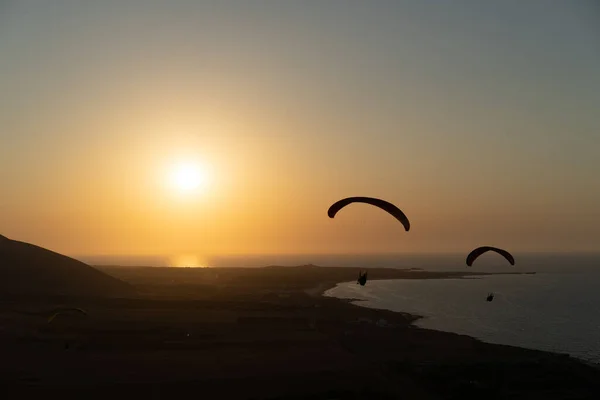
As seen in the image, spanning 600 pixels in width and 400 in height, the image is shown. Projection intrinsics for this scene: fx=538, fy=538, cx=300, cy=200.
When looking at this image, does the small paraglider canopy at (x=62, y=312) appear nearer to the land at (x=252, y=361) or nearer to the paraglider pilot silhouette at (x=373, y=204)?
the land at (x=252, y=361)

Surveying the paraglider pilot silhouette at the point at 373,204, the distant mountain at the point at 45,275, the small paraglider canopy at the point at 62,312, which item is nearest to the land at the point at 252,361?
the small paraglider canopy at the point at 62,312

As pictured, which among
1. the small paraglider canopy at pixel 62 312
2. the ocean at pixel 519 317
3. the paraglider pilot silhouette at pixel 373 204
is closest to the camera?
the paraglider pilot silhouette at pixel 373 204

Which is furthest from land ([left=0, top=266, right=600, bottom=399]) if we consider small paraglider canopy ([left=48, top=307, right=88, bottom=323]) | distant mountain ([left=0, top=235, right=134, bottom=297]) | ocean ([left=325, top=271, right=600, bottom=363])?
distant mountain ([left=0, top=235, right=134, bottom=297])

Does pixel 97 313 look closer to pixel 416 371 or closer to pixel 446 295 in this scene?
pixel 416 371

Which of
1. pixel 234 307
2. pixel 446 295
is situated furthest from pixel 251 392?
pixel 446 295

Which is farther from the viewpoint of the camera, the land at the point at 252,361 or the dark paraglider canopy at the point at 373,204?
the land at the point at 252,361

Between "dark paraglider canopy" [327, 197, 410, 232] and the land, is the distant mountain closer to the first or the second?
the land
